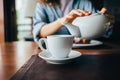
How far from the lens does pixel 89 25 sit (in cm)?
88

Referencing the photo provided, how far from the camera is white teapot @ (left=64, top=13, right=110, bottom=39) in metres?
0.87

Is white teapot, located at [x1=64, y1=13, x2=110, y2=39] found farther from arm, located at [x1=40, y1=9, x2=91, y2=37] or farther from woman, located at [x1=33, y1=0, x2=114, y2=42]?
woman, located at [x1=33, y1=0, x2=114, y2=42]

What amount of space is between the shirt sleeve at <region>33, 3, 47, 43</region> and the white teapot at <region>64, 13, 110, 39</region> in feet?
0.78

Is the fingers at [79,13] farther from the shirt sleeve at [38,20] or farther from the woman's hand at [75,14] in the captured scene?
the shirt sleeve at [38,20]

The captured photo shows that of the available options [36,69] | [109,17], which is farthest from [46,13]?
[36,69]

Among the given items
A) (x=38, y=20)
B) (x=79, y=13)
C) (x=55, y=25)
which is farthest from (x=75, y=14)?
(x=38, y=20)

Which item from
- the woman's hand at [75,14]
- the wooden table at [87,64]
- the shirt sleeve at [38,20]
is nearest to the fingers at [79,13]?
the woman's hand at [75,14]

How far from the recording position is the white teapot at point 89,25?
2.84ft

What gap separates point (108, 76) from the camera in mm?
587

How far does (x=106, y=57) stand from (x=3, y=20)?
1.90 metres

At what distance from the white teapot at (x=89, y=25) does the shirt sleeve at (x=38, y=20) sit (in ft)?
0.78

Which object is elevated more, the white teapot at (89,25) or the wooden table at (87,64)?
the white teapot at (89,25)

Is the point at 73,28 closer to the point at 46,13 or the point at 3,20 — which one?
the point at 46,13

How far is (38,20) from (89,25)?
1.12ft
